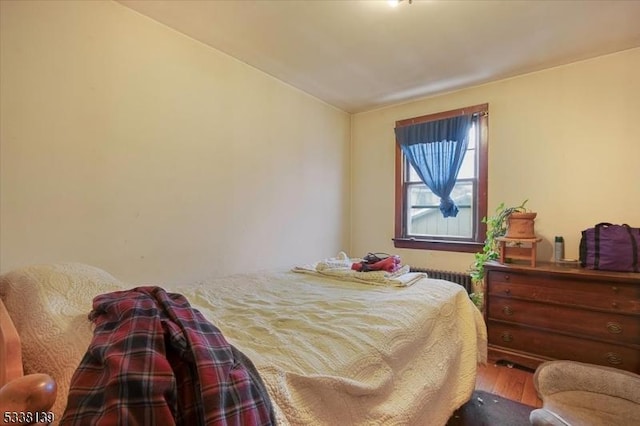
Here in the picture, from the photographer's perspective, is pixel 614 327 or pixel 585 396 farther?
pixel 614 327

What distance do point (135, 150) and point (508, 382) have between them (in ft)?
9.93

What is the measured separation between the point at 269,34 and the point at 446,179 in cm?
216

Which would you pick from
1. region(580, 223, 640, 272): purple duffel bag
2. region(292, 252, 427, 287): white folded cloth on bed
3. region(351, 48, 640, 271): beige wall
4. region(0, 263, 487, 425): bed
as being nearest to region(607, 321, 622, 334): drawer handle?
region(580, 223, 640, 272): purple duffel bag

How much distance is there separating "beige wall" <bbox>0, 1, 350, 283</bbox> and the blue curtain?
1348 mm

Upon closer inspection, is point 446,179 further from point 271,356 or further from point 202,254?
point 271,356

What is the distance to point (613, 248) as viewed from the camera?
2266 mm

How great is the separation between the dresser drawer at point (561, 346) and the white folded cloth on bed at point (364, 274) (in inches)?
36.7

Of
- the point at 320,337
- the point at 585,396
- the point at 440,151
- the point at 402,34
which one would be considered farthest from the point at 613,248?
the point at 320,337

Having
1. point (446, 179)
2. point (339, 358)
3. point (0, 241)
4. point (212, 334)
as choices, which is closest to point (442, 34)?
point (446, 179)

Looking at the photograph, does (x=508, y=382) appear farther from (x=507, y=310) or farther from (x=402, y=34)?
(x=402, y=34)

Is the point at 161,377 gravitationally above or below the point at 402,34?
below

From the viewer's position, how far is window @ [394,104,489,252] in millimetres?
3135

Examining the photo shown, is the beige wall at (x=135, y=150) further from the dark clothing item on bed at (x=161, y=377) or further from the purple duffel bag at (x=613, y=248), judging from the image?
the purple duffel bag at (x=613, y=248)

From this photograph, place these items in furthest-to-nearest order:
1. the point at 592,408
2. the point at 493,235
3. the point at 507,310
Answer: the point at 493,235, the point at 507,310, the point at 592,408
